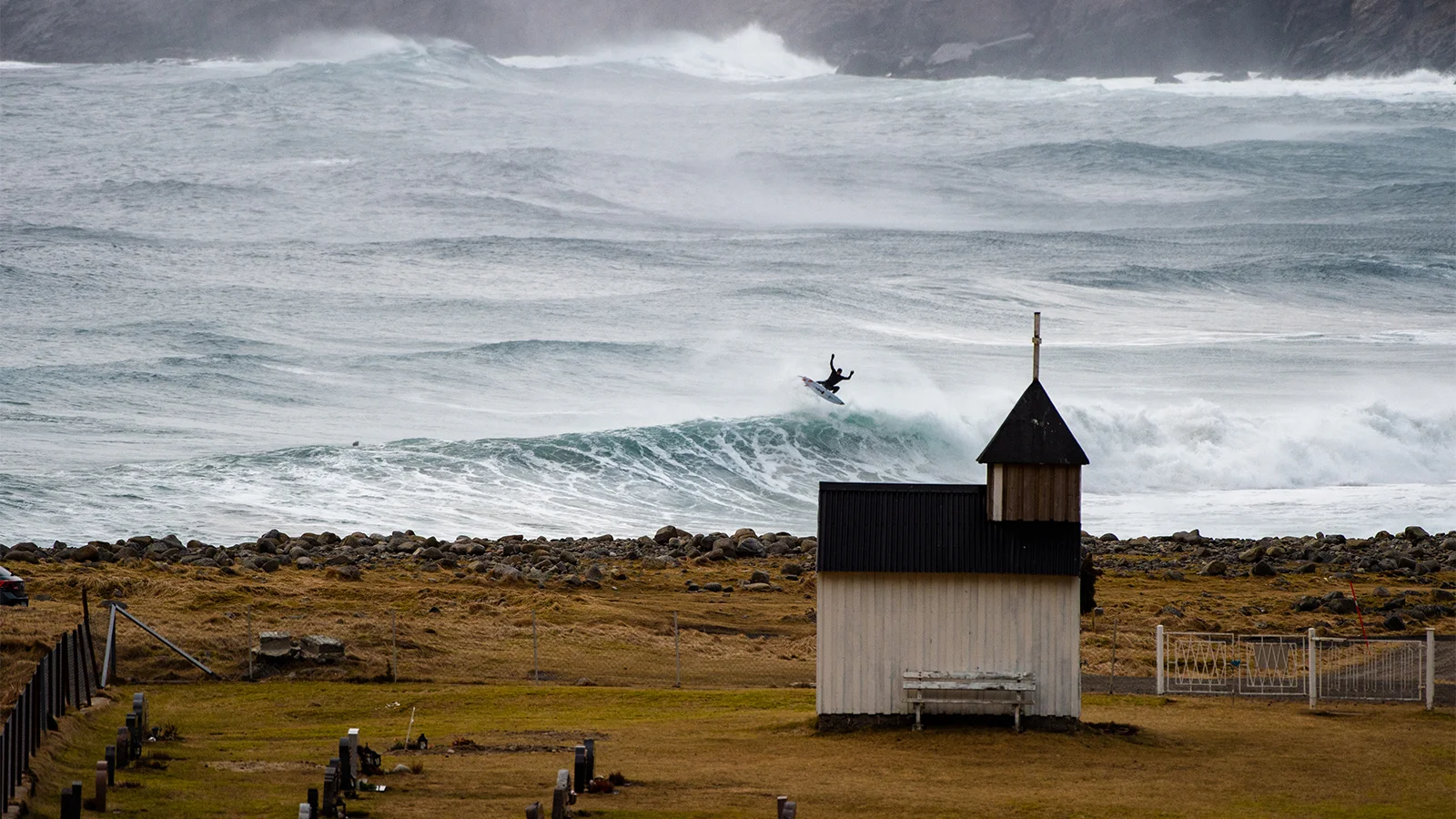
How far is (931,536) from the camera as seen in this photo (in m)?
18.7

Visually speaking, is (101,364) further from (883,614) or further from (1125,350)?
(883,614)

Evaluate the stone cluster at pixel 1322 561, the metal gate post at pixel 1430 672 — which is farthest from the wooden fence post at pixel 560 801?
the stone cluster at pixel 1322 561

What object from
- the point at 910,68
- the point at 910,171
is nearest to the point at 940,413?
the point at 910,171

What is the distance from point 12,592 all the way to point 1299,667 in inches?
723

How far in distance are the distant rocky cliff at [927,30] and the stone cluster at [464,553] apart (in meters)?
98.5

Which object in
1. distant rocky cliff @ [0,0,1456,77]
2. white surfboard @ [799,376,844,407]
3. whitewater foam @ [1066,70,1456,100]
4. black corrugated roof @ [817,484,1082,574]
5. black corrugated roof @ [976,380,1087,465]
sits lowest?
black corrugated roof @ [817,484,1082,574]

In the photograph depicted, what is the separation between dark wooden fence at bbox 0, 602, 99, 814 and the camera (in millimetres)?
12953

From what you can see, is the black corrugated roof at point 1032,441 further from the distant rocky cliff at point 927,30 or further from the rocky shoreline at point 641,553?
the distant rocky cliff at point 927,30

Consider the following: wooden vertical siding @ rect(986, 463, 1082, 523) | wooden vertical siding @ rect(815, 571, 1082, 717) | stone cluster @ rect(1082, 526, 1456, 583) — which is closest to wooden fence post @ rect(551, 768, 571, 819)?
wooden vertical siding @ rect(815, 571, 1082, 717)

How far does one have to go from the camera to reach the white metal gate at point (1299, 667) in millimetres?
20350

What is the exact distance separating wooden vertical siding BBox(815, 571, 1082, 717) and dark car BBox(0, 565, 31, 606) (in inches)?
506

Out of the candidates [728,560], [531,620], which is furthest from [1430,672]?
[728,560]

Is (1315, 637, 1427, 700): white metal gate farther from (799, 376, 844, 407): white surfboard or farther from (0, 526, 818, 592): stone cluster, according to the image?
(799, 376, 844, 407): white surfboard

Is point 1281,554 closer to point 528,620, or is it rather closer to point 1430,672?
point 1430,672
